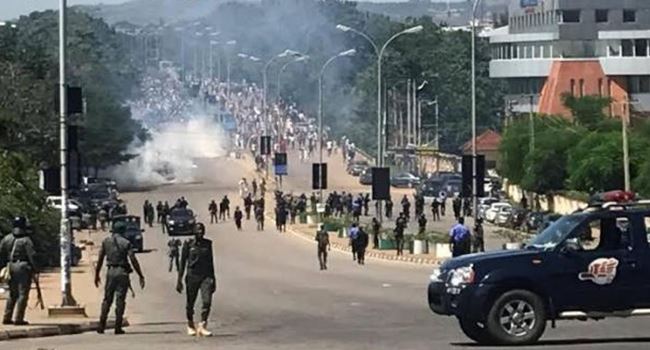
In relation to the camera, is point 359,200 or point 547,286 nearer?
point 547,286

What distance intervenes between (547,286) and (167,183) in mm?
107883

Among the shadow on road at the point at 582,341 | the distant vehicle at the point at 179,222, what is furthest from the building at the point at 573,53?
the shadow on road at the point at 582,341

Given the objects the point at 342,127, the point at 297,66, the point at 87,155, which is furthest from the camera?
the point at 297,66

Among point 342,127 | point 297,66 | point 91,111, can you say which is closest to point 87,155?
point 91,111

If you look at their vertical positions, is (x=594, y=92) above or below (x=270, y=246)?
above

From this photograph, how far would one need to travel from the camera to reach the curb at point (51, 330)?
2838cm

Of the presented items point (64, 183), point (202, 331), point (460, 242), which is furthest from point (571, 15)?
point (202, 331)

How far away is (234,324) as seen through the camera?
31656 millimetres

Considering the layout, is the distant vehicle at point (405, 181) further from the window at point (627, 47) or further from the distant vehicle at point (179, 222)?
the distant vehicle at point (179, 222)

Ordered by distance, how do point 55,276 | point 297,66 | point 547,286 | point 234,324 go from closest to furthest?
point 547,286
point 234,324
point 55,276
point 297,66

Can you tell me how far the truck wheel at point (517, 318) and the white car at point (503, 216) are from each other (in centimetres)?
6233

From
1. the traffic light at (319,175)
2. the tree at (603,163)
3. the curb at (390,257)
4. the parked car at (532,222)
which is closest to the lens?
the curb at (390,257)

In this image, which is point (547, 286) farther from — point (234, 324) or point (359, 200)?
point (359, 200)

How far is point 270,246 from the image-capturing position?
73.0 metres
